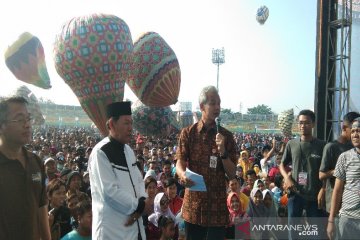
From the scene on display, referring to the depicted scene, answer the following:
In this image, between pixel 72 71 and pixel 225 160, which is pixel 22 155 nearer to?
pixel 225 160

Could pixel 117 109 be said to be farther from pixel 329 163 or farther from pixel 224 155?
pixel 329 163

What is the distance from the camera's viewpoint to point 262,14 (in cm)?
2892

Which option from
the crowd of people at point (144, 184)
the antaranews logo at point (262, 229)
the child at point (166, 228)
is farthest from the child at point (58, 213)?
the antaranews logo at point (262, 229)

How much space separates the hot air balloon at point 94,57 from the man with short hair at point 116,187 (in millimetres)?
10042

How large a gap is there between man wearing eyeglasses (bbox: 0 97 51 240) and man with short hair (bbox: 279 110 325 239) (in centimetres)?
303

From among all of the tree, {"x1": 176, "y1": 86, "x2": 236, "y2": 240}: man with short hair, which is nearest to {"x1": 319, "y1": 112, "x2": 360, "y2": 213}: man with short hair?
{"x1": 176, "y1": 86, "x2": 236, "y2": 240}: man with short hair

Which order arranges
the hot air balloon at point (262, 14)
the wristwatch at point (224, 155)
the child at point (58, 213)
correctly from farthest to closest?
1. the hot air balloon at point (262, 14)
2. the child at point (58, 213)
3. the wristwatch at point (224, 155)

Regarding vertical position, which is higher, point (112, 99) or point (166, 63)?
point (166, 63)

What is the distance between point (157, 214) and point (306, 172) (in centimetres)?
243

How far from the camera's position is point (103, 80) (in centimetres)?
1323

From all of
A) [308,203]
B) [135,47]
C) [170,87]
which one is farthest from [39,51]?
[308,203]

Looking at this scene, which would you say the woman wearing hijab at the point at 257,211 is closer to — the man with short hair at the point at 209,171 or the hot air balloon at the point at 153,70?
the man with short hair at the point at 209,171

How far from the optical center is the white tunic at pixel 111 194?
3021 millimetres

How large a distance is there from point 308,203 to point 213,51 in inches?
2278
